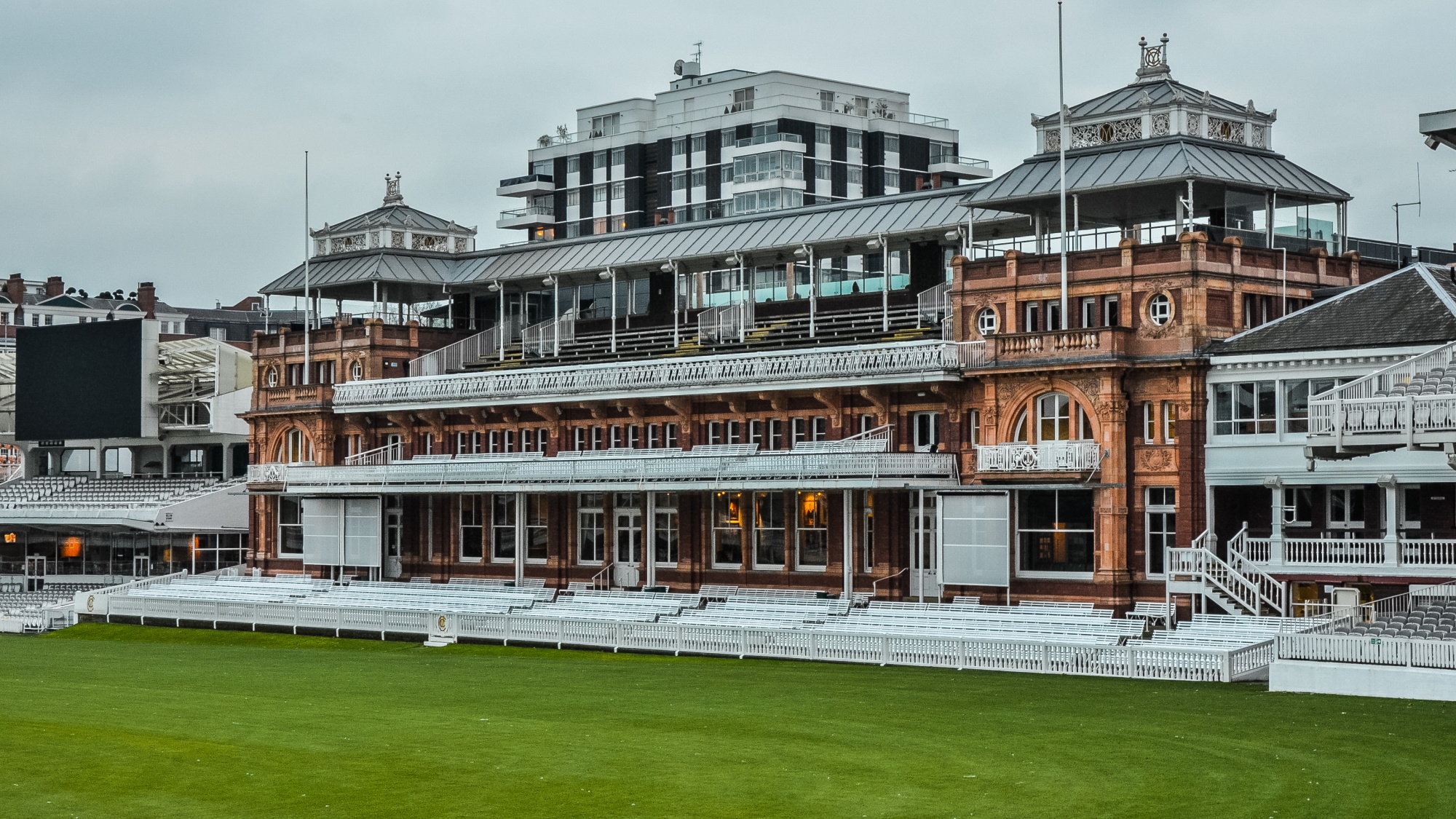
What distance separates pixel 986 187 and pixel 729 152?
205ft

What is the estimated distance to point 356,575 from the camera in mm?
61781

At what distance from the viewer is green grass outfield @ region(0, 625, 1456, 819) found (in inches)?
850

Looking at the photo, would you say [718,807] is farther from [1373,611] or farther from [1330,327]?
[1330,327]

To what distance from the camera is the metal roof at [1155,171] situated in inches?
1768

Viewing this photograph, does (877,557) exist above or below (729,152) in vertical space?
below

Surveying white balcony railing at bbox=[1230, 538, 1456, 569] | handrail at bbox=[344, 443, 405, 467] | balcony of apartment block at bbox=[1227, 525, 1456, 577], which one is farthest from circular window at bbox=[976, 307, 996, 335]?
handrail at bbox=[344, 443, 405, 467]

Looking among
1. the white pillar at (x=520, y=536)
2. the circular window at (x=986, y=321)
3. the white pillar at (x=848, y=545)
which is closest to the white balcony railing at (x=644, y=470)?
the white pillar at (x=848, y=545)

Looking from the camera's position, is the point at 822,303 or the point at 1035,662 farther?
the point at 822,303

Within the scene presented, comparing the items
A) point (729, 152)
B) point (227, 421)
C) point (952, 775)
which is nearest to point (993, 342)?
point (952, 775)

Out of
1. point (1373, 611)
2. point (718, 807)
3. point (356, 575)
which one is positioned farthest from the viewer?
point (356, 575)

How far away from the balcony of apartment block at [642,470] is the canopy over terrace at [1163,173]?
7324mm

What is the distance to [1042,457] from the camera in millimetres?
43688

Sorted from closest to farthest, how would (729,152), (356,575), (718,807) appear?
(718,807), (356,575), (729,152)

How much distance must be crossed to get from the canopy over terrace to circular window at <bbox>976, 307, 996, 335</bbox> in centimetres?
267
